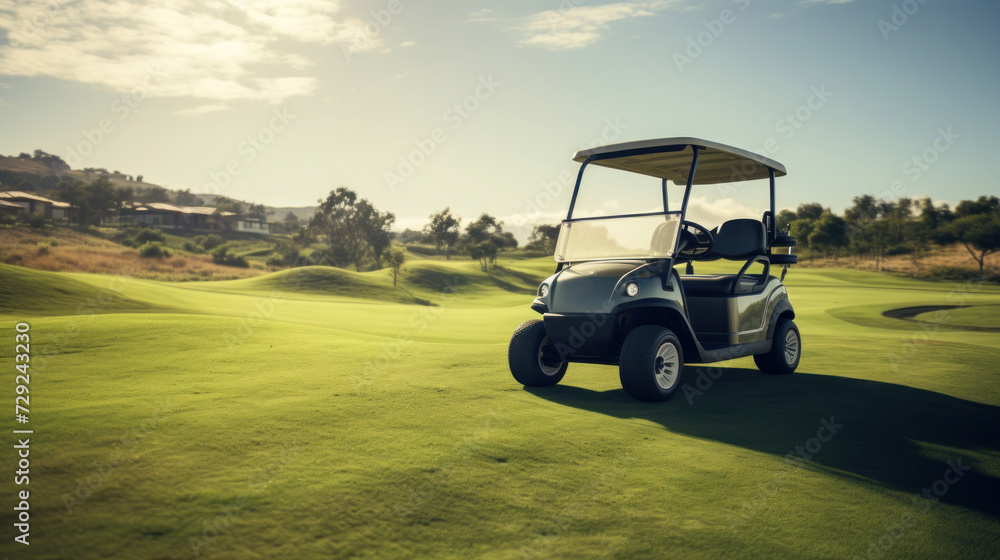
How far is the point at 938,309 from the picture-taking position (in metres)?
25.9

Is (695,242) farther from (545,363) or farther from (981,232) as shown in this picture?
(981,232)

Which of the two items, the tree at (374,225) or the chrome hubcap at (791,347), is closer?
the chrome hubcap at (791,347)

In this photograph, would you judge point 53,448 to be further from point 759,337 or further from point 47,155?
point 47,155

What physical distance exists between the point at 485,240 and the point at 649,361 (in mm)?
70328

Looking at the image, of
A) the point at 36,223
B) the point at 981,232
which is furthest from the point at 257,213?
the point at 981,232

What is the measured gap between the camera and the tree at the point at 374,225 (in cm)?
9650

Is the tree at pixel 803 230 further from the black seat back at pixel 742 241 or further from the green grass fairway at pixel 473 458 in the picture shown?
the black seat back at pixel 742 241

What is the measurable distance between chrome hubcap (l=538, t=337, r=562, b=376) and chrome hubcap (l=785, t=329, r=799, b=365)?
395 centimetres

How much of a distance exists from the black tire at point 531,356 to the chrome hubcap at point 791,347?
4.10 meters

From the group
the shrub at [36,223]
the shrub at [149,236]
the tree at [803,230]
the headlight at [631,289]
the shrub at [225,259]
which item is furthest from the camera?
the shrub at [149,236]

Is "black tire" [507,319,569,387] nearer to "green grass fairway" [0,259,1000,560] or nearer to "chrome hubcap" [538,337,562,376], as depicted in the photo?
"chrome hubcap" [538,337,562,376]

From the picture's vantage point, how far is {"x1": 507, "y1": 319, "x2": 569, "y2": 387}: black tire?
791cm

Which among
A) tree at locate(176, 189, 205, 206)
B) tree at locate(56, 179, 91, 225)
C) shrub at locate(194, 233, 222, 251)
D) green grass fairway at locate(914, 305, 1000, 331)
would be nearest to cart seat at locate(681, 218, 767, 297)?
green grass fairway at locate(914, 305, 1000, 331)

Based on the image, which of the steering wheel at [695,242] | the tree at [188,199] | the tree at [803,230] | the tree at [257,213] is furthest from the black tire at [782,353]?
the tree at [188,199]
